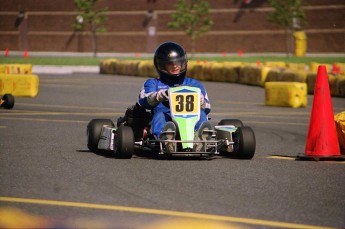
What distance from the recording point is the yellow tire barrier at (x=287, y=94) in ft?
70.6

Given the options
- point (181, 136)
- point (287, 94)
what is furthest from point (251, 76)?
point (181, 136)

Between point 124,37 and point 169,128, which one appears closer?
point 169,128

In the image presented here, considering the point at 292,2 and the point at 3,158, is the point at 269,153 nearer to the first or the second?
the point at 3,158

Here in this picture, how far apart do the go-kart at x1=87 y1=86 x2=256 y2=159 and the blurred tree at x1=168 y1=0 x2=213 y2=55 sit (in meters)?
57.8

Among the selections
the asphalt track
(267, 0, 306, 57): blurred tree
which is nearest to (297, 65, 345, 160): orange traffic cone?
the asphalt track

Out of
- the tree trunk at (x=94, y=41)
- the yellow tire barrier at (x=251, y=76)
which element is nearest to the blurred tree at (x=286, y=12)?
the tree trunk at (x=94, y=41)

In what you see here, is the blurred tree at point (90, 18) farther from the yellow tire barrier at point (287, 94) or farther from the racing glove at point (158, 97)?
the racing glove at point (158, 97)

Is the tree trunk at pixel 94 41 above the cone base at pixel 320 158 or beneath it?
above

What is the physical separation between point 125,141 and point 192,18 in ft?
194

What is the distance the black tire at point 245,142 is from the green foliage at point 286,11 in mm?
53009

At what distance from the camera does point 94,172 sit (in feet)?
29.9

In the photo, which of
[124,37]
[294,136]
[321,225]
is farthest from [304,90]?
[124,37]

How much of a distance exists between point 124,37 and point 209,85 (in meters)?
44.7

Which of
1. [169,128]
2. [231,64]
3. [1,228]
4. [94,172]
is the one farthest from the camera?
[231,64]
